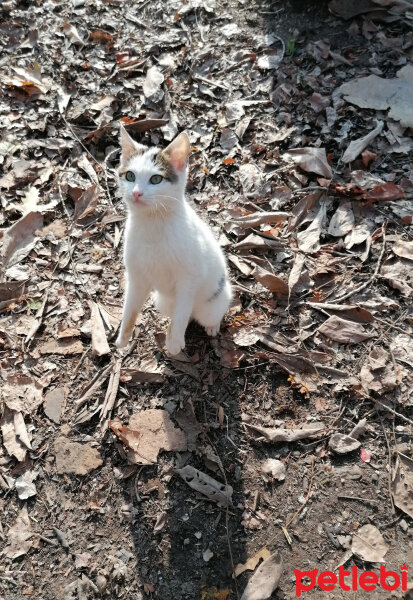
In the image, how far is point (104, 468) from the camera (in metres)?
3.51

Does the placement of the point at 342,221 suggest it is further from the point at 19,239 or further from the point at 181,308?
the point at 19,239

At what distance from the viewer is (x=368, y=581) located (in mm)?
3016

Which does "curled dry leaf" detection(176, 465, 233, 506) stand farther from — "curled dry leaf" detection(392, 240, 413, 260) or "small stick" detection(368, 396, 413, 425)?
"curled dry leaf" detection(392, 240, 413, 260)

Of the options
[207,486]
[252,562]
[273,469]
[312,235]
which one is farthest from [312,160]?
[252,562]

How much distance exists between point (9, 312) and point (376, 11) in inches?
204

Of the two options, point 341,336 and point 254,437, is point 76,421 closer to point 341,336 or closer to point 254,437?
point 254,437

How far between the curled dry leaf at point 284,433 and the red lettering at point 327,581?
82 cm

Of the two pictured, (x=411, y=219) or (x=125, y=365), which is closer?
(x=125, y=365)

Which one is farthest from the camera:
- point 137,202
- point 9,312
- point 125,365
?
point 9,312

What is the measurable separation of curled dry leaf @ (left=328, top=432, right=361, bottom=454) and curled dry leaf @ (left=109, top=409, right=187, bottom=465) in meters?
1.00

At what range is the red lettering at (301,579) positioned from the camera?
9.89 ft

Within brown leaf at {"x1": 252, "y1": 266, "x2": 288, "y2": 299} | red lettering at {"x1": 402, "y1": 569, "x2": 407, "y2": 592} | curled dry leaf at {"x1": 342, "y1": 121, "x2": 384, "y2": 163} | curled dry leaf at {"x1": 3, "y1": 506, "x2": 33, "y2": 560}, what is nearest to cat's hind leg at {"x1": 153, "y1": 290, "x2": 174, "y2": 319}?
brown leaf at {"x1": 252, "y1": 266, "x2": 288, "y2": 299}

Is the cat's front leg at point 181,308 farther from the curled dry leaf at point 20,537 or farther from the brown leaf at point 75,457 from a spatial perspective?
the curled dry leaf at point 20,537

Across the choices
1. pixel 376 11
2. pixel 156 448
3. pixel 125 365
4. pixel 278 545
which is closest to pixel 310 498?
pixel 278 545
